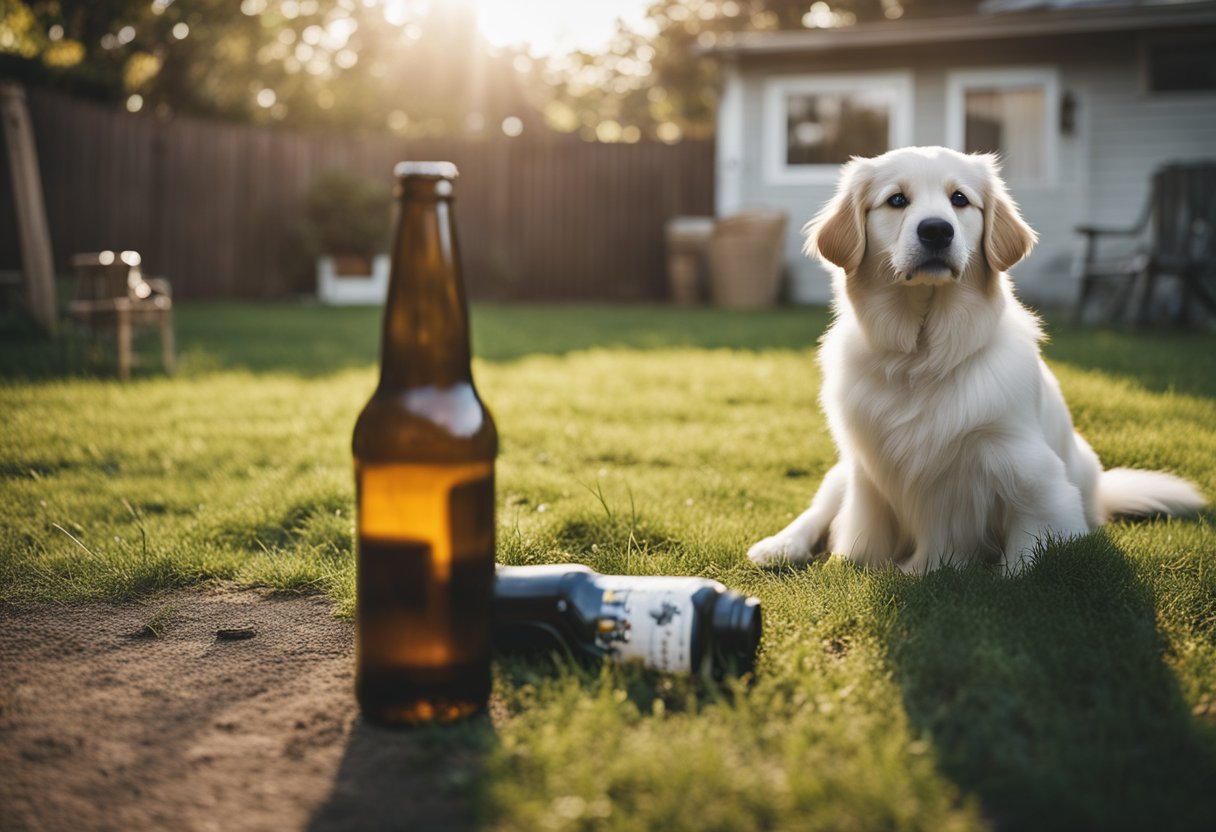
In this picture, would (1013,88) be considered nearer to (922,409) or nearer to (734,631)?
(922,409)

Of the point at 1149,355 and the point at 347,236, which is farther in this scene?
the point at 347,236

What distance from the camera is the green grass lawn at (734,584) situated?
1406 millimetres

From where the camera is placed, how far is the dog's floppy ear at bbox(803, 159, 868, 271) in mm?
2795

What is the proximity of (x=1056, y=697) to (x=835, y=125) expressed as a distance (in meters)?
13.2

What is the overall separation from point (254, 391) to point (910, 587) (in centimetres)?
476

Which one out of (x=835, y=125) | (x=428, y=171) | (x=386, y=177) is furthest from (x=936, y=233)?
(x=386, y=177)

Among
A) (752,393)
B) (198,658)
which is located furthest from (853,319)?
(752,393)

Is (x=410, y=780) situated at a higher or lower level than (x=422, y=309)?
lower

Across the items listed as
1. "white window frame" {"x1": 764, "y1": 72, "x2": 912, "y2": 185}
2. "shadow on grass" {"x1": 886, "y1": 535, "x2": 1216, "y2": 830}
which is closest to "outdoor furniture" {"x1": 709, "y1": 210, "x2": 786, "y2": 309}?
"white window frame" {"x1": 764, "y1": 72, "x2": 912, "y2": 185}

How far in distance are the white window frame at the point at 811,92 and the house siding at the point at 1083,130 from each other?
135 mm

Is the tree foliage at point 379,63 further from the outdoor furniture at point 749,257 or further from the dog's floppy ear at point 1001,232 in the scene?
the dog's floppy ear at point 1001,232

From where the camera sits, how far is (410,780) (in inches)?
58.7

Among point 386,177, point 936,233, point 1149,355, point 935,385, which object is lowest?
point 1149,355

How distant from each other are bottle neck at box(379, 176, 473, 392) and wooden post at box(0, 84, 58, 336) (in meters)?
7.41
